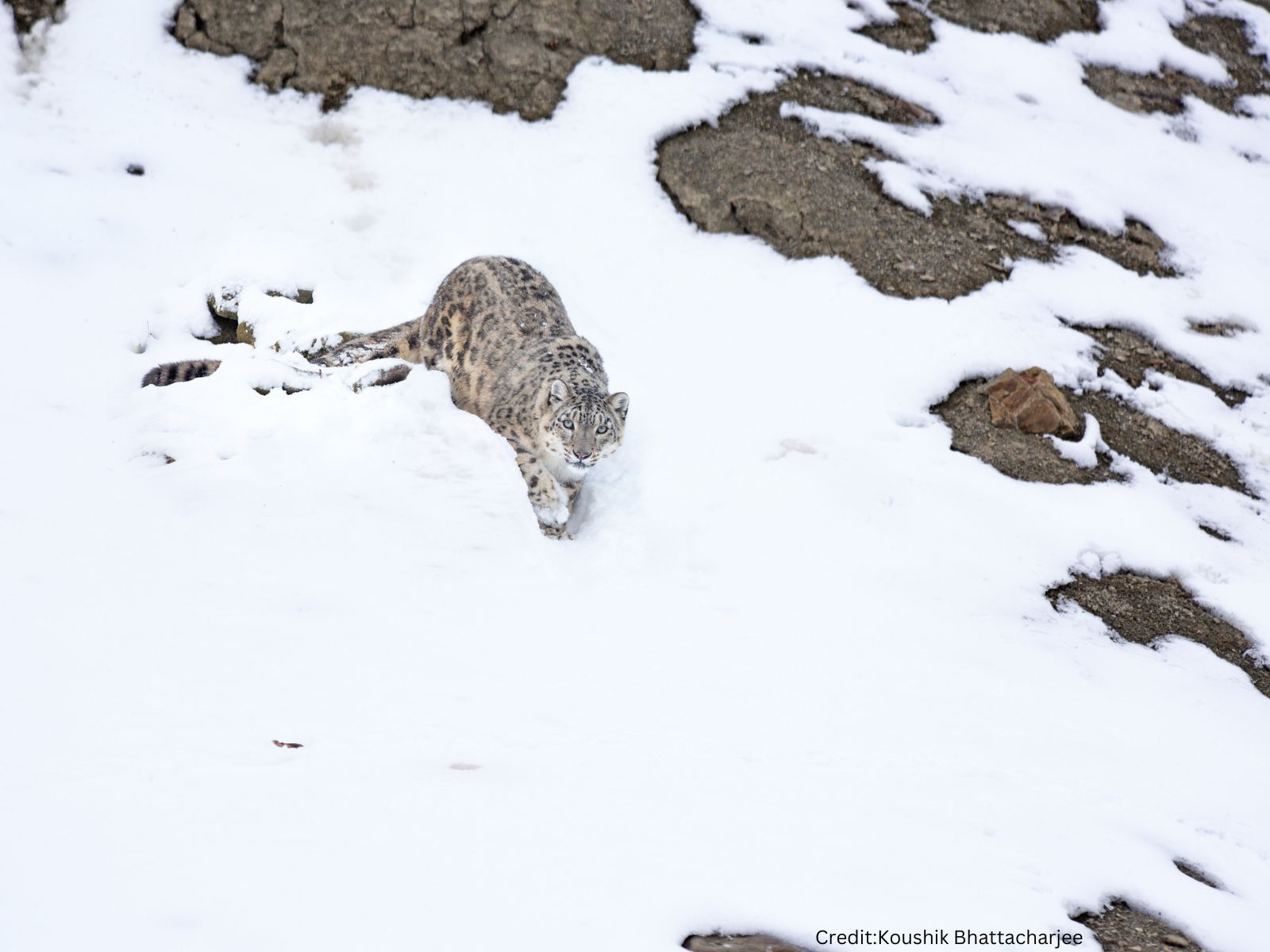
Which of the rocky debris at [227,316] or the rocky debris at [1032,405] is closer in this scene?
the rocky debris at [1032,405]

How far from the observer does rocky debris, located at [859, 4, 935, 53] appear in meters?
13.3

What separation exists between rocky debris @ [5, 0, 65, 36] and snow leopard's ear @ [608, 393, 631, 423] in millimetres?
8024

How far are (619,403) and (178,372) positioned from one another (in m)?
3.25

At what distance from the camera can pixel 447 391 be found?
8391 millimetres

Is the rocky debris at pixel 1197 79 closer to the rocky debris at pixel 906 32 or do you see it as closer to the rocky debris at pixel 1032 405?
the rocky debris at pixel 906 32

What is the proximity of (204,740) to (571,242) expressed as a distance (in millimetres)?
7155

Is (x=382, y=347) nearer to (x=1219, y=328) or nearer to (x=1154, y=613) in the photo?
(x=1154, y=613)

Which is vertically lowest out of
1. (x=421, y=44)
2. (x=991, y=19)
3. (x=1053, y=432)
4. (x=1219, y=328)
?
(x=1053, y=432)

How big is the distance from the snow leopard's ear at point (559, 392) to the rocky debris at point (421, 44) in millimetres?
4833

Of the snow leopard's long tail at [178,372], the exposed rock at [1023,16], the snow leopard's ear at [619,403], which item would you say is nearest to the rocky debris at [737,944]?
the snow leopard's ear at [619,403]

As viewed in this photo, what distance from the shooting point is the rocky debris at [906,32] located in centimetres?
1331

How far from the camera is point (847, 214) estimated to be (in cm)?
1095

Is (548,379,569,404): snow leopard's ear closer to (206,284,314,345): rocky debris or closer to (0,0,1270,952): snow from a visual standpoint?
(0,0,1270,952): snow

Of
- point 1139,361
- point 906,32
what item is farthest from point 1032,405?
point 906,32
